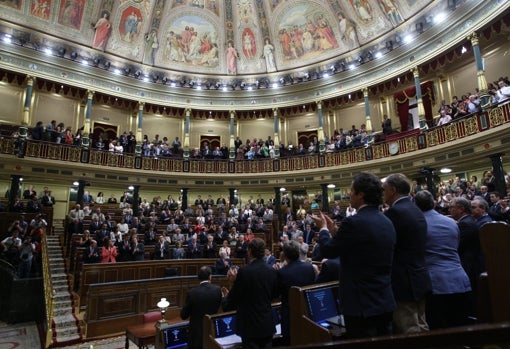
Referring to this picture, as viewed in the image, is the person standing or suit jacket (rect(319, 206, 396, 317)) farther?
the person standing

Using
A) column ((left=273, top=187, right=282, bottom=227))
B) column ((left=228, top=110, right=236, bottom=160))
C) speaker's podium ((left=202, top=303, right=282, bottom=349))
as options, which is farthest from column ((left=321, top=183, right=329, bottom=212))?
speaker's podium ((left=202, top=303, right=282, bottom=349))

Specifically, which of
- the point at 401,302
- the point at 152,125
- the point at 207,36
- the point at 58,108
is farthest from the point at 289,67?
the point at 401,302

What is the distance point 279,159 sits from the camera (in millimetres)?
18156

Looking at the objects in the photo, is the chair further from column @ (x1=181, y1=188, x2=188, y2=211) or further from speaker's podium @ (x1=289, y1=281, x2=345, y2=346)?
column @ (x1=181, y1=188, x2=188, y2=211)

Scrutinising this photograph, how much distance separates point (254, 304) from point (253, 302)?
2 cm

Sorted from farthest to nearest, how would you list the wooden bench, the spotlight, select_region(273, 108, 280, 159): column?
select_region(273, 108, 280, 159): column < the spotlight < the wooden bench

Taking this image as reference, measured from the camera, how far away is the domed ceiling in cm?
1509

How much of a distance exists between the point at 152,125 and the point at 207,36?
254 inches

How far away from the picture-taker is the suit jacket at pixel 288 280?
2975 millimetres

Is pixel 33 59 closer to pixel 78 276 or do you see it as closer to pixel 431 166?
pixel 78 276

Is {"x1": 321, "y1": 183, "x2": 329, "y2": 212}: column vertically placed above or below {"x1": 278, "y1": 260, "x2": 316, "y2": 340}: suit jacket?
above

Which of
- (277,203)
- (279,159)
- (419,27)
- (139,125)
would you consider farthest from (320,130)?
(139,125)

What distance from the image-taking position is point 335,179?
16.7 metres

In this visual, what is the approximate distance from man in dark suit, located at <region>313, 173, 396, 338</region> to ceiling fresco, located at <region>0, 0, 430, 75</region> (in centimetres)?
1581
